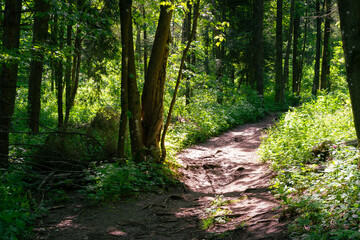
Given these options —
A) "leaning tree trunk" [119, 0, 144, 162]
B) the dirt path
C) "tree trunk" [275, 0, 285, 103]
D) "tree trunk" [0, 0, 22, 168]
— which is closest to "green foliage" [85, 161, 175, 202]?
the dirt path

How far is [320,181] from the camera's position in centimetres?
445

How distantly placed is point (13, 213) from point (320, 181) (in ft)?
15.4

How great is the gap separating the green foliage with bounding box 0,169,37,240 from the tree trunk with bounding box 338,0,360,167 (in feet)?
15.9

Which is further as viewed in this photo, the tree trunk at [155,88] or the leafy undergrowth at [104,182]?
the tree trunk at [155,88]

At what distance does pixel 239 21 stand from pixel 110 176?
2230cm

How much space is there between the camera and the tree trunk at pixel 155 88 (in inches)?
294

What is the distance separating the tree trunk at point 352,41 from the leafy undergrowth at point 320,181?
1.07 meters

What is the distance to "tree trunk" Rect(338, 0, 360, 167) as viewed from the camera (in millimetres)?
3457

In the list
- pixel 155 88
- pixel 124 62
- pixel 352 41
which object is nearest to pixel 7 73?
pixel 124 62

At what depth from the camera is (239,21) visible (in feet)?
79.3

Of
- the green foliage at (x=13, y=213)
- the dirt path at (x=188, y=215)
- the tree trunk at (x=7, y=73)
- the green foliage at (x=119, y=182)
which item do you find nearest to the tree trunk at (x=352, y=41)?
the dirt path at (x=188, y=215)

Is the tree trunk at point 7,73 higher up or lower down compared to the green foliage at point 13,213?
higher up

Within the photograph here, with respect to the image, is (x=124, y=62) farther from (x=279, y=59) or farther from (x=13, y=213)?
(x=279, y=59)

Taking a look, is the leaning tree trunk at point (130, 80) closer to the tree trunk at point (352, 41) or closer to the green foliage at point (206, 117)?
the green foliage at point (206, 117)
